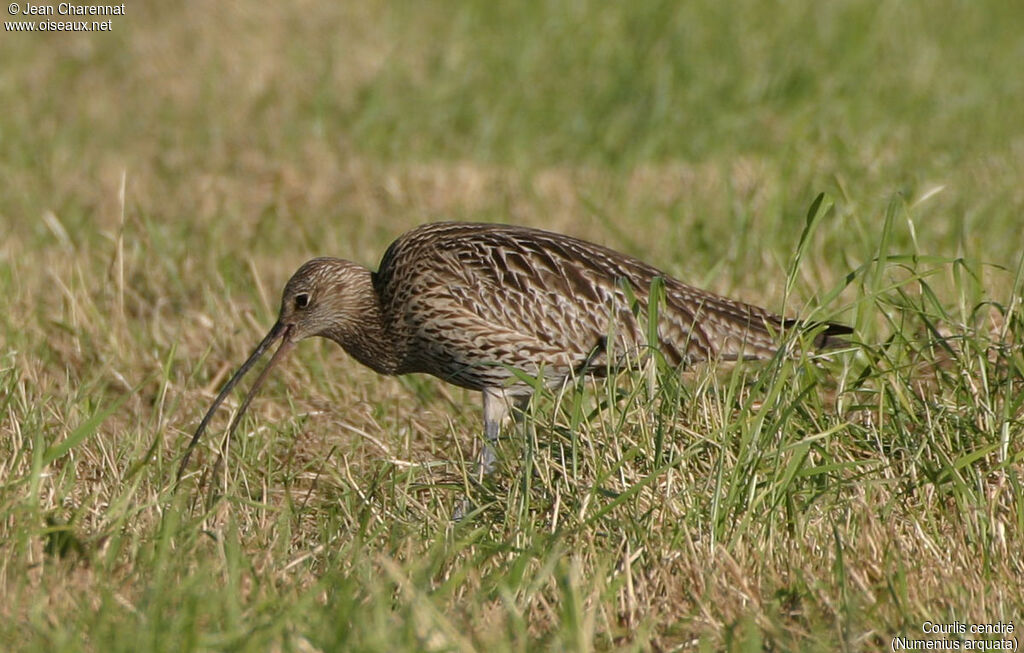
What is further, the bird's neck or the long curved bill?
the bird's neck

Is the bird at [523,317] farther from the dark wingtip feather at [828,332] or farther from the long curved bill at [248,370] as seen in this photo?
the dark wingtip feather at [828,332]

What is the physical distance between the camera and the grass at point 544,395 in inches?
169

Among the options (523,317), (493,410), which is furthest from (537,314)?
(493,410)

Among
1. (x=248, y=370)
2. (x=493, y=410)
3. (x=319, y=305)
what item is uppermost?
(x=319, y=305)

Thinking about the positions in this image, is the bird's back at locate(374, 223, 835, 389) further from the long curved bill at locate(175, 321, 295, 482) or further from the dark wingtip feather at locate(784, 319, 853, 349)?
the long curved bill at locate(175, 321, 295, 482)

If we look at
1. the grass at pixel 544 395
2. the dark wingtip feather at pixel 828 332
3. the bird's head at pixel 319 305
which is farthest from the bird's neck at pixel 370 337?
the dark wingtip feather at pixel 828 332

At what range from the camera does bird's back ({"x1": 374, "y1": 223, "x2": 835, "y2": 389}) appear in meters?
6.31

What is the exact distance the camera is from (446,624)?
371cm

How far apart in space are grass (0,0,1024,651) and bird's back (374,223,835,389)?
219mm

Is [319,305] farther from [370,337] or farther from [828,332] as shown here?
[828,332]

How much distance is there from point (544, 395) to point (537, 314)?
67 cm

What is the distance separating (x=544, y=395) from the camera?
18.9 feet

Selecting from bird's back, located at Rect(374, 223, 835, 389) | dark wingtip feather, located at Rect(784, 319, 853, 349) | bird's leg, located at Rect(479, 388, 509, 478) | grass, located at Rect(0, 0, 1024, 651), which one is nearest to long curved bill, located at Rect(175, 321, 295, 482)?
grass, located at Rect(0, 0, 1024, 651)

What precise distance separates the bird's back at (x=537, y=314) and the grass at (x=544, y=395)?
0.72 ft
